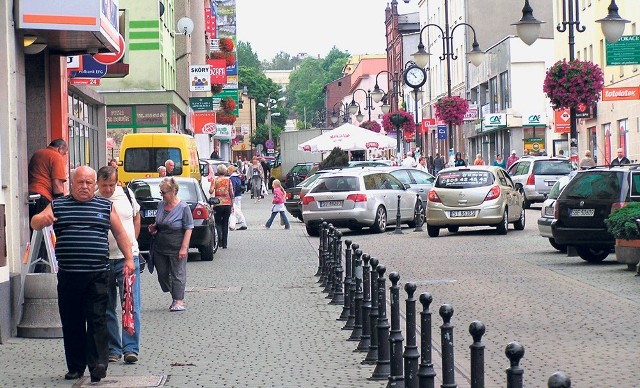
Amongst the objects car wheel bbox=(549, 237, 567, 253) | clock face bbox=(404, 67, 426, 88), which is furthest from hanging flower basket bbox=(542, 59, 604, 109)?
car wheel bbox=(549, 237, 567, 253)

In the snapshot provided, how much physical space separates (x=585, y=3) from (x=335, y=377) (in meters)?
51.0

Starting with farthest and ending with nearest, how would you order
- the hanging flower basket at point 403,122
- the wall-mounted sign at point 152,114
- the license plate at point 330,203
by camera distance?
the hanging flower basket at point 403,122, the wall-mounted sign at point 152,114, the license plate at point 330,203

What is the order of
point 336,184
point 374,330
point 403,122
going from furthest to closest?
point 403,122 < point 336,184 < point 374,330

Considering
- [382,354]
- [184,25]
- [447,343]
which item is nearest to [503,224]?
[382,354]

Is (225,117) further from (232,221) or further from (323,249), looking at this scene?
(323,249)

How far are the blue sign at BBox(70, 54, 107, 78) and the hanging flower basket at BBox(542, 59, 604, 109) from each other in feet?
64.2

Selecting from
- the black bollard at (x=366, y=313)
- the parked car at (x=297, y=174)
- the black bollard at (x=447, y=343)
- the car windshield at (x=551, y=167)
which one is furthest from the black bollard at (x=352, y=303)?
the parked car at (x=297, y=174)

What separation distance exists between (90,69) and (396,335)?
12939mm

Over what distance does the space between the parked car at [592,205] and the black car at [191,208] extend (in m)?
6.15

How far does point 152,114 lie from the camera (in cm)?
5369

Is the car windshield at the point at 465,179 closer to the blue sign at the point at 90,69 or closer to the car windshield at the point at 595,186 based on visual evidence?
the car windshield at the point at 595,186

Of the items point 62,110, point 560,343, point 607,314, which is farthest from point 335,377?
point 62,110

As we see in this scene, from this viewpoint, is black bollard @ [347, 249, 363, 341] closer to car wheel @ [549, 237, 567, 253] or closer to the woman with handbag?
car wheel @ [549, 237, 567, 253]

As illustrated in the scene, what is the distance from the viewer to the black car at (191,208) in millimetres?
22875
